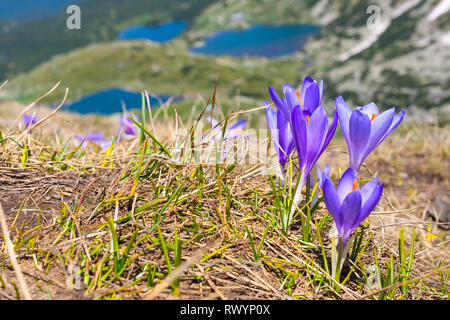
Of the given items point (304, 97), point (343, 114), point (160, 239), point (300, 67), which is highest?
point (300, 67)

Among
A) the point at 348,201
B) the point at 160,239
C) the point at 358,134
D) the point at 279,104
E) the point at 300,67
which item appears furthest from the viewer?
the point at 300,67

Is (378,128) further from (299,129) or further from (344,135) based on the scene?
(299,129)

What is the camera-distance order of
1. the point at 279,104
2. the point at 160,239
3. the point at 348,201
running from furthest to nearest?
the point at 279,104 < the point at 160,239 < the point at 348,201

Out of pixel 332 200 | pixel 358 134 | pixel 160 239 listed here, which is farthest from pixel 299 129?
pixel 160 239

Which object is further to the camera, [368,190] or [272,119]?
[272,119]

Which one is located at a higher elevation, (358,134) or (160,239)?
(358,134)

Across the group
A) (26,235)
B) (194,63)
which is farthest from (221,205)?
(194,63)

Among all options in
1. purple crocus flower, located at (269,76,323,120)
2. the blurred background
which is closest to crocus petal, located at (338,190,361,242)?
purple crocus flower, located at (269,76,323,120)
